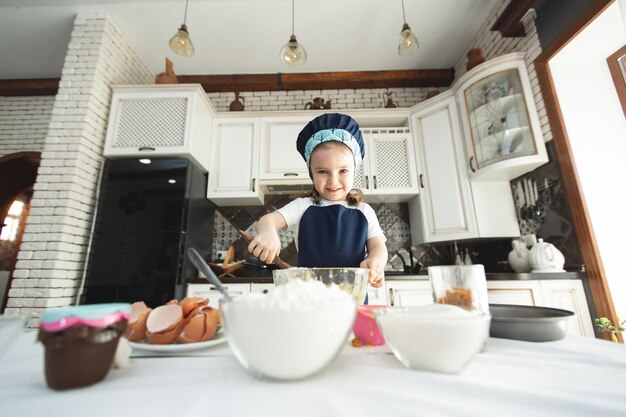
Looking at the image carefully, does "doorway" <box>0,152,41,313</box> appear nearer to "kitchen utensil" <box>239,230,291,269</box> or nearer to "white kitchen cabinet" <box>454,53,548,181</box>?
"kitchen utensil" <box>239,230,291,269</box>

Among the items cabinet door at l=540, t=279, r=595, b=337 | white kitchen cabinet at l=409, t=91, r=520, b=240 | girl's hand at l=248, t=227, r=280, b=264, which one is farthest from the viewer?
white kitchen cabinet at l=409, t=91, r=520, b=240

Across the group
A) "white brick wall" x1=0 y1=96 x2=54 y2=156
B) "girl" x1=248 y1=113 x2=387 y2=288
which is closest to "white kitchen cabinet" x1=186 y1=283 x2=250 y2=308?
"girl" x1=248 y1=113 x2=387 y2=288

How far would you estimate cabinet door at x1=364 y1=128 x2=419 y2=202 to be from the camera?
105 inches

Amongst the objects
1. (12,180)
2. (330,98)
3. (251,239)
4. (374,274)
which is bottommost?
(374,274)

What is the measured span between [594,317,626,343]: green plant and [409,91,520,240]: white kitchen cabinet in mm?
807

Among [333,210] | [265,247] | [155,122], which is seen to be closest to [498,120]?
[333,210]

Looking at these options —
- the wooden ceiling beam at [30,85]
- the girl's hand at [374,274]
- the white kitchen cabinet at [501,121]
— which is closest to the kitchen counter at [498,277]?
the white kitchen cabinet at [501,121]

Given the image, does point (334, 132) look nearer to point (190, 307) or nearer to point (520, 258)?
point (190, 307)

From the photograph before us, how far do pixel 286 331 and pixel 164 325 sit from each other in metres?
0.34

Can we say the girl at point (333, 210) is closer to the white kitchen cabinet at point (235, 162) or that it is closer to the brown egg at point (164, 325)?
the brown egg at point (164, 325)

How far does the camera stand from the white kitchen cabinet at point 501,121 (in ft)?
6.74

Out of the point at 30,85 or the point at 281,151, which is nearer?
the point at 281,151

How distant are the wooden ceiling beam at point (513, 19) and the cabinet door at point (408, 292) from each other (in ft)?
7.13

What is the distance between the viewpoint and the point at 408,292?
212 cm
